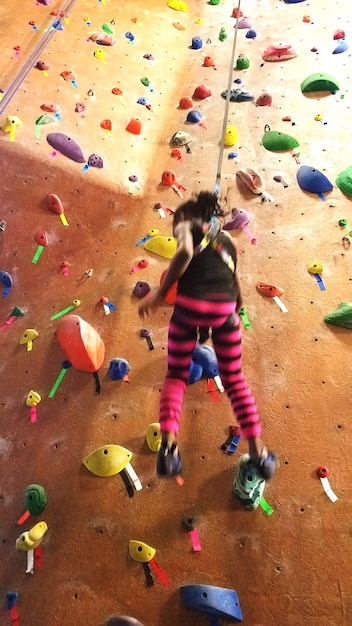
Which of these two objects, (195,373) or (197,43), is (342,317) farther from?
(197,43)

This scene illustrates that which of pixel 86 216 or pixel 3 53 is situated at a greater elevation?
pixel 3 53

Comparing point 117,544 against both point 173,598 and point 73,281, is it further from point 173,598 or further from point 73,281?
point 73,281

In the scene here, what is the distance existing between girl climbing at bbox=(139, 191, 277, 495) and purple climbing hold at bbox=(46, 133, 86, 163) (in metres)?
1.59

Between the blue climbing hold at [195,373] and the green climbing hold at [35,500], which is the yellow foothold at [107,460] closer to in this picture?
the green climbing hold at [35,500]

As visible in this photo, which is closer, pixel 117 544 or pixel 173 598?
pixel 173 598

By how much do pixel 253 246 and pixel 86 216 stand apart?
3.30 ft

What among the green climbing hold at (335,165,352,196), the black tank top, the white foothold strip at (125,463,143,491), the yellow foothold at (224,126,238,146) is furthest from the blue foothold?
the yellow foothold at (224,126,238,146)

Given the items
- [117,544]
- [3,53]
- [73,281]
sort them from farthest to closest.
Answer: [3,53], [73,281], [117,544]

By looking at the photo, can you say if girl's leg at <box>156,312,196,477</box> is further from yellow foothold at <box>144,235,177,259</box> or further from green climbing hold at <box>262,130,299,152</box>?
green climbing hold at <box>262,130,299,152</box>

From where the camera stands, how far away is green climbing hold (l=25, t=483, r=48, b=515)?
1834mm

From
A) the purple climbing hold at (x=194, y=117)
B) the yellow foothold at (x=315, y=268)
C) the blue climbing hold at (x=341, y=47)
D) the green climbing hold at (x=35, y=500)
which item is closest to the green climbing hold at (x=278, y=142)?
the purple climbing hold at (x=194, y=117)

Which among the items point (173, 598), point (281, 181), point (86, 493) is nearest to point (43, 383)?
point (86, 493)

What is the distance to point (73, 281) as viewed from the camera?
2.61 metres

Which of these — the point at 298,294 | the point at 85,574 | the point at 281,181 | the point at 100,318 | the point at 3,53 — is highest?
the point at 3,53
